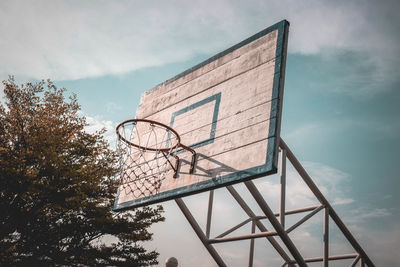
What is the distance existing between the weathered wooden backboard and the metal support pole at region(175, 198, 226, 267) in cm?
130

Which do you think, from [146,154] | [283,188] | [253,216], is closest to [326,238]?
[253,216]

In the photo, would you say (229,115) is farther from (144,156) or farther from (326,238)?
(326,238)

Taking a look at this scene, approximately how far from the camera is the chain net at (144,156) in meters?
5.00

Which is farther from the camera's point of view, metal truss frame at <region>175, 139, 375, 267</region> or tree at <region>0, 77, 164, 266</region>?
tree at <region>0, 77, 164, 266</region>

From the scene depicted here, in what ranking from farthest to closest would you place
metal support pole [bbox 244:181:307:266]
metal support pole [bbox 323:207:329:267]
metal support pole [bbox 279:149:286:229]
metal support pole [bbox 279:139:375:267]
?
metal support pole [bbox 323:207:329:267], metal support pole [bbox 279:139:375:267], metal support pole [bbox 279:149:286:229], metal support pole [bbox 244:181:307:266]

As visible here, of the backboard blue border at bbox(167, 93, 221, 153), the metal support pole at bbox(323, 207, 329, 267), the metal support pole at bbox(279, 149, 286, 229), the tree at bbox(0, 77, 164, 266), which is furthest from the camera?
the tree at bbox(0, 77, 164, 266)

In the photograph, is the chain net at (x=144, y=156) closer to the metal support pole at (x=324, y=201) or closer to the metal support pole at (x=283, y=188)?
the metal support pole at (x=283, y=188)

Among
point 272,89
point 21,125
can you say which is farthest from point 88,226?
point 272,89

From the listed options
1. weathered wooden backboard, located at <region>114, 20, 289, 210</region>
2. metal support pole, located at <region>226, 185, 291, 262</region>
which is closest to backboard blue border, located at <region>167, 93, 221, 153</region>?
weathered wooden backboard, located at <region>114, 20, 289, 210</region>

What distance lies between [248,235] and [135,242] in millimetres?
8343

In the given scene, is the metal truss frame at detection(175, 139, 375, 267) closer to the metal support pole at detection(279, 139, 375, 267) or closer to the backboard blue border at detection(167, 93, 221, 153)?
the metal support pole at detection(279, 139, 375, 267)

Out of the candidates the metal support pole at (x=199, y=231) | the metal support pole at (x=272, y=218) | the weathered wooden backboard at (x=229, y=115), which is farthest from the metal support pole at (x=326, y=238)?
the weathered wooden backboard at (x=229, y=115)

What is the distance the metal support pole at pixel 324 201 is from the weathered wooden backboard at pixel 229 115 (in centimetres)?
154

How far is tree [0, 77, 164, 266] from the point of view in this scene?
11.0m
